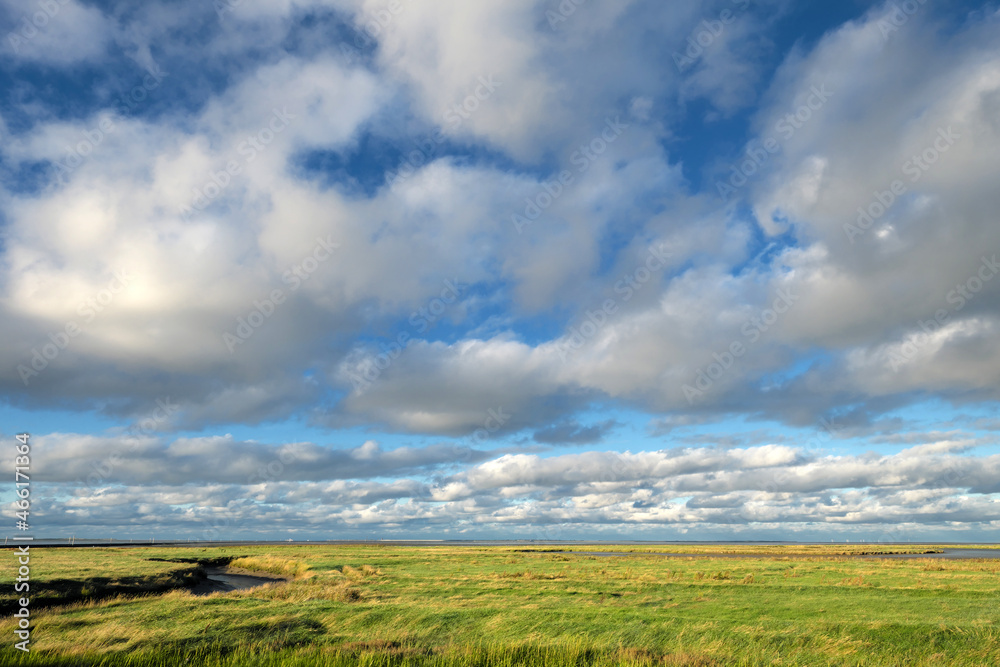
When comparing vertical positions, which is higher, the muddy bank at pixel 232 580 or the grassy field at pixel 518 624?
the grassy field at pixel 518 624

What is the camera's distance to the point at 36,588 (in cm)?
4088

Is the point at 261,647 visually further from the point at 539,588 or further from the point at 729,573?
the point at 729,573

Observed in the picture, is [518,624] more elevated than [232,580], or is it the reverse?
[518,624]

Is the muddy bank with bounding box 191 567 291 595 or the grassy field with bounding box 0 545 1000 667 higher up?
the grassy field with bounding box 0 545 1000 667

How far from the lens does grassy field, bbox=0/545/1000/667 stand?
22.3 m

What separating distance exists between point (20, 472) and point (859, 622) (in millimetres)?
40397

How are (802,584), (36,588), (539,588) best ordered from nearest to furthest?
(36,588), (539,588), (802,584)

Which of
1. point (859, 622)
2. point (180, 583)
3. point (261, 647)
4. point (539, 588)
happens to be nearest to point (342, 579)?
point (180, 583)

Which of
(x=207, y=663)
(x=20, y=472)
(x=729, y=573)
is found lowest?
(x=729, y=573)

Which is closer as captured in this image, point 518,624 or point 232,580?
point 518,624

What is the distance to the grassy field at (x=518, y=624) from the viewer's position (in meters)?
22.3

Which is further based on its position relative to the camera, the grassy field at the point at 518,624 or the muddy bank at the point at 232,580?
the muddy bank at the point at 232,580

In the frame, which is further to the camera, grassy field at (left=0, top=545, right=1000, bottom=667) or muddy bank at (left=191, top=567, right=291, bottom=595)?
muddy bank at (left=191, top=567, right=291, bottom=595)

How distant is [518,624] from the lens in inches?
1166
